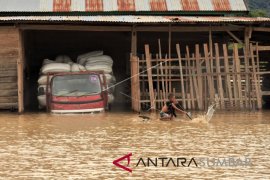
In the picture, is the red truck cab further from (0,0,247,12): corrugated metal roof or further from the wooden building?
(0,0,247,12): corrugated metal roof

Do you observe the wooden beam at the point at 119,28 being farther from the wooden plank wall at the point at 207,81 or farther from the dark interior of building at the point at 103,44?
the dark interior of building at the point at 103,44

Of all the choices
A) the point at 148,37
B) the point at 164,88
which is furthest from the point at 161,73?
the point at 148,37

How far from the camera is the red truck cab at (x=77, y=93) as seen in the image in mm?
21906

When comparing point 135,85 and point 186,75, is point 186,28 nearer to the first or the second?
point 186,75

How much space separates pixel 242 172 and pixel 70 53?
18285 mm

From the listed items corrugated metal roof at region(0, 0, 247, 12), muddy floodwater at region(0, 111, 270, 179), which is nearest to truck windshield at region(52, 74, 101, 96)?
muddy floodwater at region(0, 111, 270, 179)

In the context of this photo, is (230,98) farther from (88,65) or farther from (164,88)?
(88,65)

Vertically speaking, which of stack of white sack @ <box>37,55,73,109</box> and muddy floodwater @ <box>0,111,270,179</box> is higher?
stack of white sack @ <box>37,55,73,109</box>

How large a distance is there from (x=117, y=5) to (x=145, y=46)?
242 inches

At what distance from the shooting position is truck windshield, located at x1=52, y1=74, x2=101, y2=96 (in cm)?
2238

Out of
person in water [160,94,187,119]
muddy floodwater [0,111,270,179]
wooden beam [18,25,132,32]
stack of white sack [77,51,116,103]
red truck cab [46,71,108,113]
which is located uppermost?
wooden beam [18,25,132,32]

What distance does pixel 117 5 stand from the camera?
28.5 metres

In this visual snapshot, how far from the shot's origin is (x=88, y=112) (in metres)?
21.9

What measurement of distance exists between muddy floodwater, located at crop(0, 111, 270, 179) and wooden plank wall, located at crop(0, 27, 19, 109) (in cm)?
381
